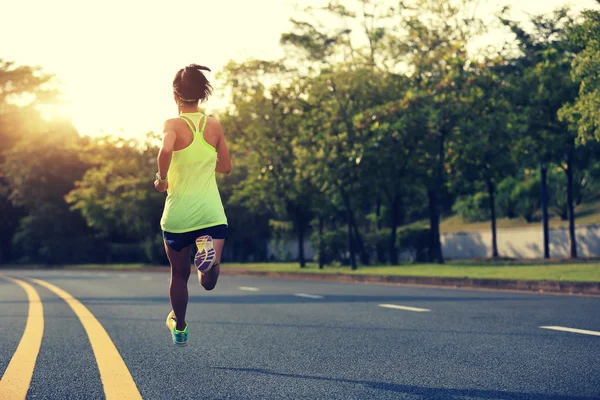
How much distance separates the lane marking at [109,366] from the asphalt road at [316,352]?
0.01 m

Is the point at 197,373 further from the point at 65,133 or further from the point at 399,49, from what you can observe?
the point at 65,133

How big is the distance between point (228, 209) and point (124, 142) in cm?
899

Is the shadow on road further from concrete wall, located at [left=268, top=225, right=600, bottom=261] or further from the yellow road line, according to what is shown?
concrete wall, located at [left=268, top=225, right=600, bottom=261]

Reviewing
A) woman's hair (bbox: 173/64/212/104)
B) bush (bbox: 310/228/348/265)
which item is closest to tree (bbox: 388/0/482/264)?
bush (bbox: 310/228/348/265)

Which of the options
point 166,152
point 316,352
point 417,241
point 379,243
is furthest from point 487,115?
point 166,152

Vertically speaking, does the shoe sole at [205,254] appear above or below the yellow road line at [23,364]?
above

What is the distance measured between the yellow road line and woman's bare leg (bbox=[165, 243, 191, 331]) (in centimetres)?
109

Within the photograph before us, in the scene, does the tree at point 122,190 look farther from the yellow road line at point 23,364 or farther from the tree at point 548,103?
the yellow road line at point 23,364

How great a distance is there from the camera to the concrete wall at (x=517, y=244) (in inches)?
1383

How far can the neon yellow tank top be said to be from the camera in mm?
5836

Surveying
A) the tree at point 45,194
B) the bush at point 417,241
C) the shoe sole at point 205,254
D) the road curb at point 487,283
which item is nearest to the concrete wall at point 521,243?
the bush at point 417,241

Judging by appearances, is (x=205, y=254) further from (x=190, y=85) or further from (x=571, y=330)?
(x=571, y=330)

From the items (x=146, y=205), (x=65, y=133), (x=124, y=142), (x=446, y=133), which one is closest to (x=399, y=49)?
(x=446, y=133)

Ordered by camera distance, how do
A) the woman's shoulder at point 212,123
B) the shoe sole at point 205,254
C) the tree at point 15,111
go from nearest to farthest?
the shoe sole at point 205,254, the woman's shoulder at point 212,123, the tree at point 15,111
